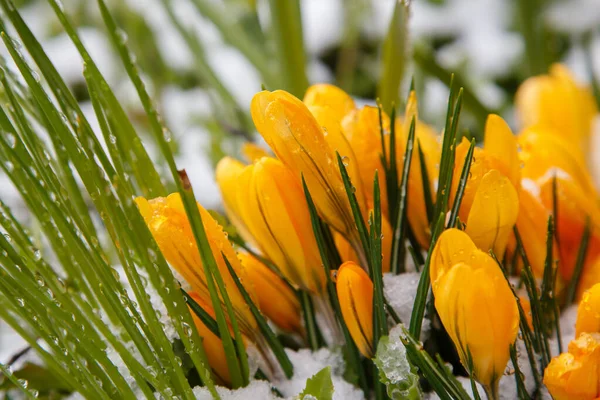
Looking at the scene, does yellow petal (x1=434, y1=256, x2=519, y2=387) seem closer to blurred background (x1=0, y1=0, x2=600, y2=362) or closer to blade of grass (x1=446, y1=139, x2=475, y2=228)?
blade of grass (x1=446, y1=139, x2=475, y2=228)

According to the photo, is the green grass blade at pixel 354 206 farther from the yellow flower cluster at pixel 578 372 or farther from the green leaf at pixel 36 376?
the green leaf at pixel 36 376

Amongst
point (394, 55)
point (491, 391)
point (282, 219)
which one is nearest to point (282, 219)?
point (282, 219)

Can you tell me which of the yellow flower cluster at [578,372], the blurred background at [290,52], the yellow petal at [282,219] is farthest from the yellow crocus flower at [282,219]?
the blurred background at [290,52]

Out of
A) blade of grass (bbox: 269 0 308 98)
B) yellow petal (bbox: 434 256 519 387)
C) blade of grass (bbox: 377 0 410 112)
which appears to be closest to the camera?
yellow petal (bbox: 434 256 519 387)

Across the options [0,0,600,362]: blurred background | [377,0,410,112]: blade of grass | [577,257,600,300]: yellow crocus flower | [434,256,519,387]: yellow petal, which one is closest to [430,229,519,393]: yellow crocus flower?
[434,256,519,387]: yellow petal

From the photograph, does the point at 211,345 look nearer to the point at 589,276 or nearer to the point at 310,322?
the point at 310,322
